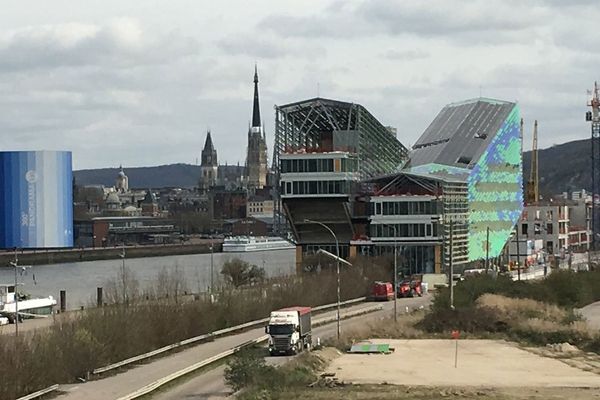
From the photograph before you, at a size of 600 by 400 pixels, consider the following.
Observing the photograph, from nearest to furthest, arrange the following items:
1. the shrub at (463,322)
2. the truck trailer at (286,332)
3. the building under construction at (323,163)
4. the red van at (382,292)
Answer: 1. the truck trailer at (286,332)
2. the shrub at (463,322)
3. the red van at (382,292)
4. the building under construction at (323,163)

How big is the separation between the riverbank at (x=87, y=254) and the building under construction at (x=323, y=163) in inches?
2029

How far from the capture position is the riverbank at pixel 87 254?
15612 cm

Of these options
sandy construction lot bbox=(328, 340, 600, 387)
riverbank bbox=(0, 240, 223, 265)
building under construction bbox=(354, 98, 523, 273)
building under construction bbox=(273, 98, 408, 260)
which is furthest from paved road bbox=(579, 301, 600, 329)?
riverbank bbox=(0, 240, 223, 265)

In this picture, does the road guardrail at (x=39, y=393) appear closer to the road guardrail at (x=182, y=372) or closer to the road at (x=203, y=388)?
the road guardrail at (x=182, y=372)

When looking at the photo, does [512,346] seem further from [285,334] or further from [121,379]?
[121,379]

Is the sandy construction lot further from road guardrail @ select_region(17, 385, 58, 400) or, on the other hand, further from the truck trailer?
road guardrail @ select_region(17, 385, 58, 400)

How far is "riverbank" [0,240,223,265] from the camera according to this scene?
512 ft

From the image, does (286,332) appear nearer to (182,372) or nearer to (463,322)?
(182,372)

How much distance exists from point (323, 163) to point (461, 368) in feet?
216

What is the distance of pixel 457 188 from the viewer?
11438cm

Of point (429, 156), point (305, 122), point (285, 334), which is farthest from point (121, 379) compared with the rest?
point (429, 156)

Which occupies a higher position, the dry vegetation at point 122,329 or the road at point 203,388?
the dry vegetation at point 122,329

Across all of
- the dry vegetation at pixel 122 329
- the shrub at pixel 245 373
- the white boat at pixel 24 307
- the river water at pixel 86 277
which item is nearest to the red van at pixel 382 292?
the dry vegetation at pixel 122 329

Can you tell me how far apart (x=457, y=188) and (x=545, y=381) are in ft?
247
